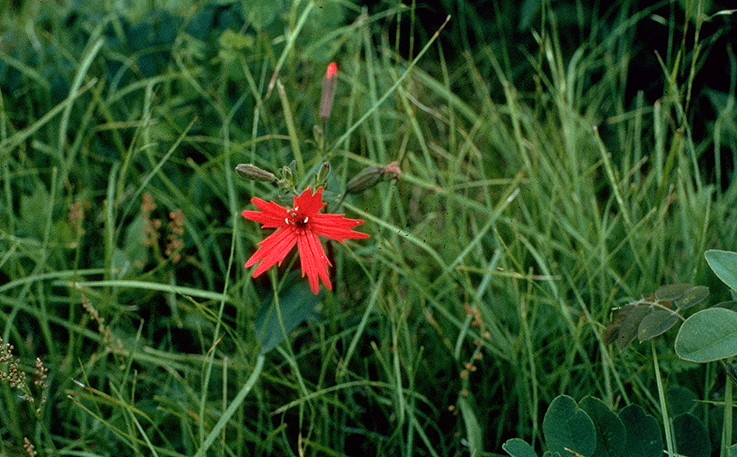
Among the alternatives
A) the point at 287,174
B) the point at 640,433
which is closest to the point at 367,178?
the point at 287,174

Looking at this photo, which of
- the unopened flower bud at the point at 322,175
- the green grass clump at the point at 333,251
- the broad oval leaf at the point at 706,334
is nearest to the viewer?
the broad oval leaf at the point at 706,334

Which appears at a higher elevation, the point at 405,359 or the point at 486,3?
the point at 486,3

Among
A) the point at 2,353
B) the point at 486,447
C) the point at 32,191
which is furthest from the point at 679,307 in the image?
the point at 32,191

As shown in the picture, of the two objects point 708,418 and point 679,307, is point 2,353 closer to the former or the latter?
point 679,307

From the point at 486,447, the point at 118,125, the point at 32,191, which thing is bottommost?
the point at 486,447

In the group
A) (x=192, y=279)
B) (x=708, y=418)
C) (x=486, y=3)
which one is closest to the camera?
(x=708, y=418)

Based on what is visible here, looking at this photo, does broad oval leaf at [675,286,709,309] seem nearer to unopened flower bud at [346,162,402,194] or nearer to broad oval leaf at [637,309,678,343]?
broad oval leaf at [637,309,678,343]

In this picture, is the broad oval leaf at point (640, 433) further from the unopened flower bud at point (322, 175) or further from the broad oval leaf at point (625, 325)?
the unopened flower bud at point (322, 175)

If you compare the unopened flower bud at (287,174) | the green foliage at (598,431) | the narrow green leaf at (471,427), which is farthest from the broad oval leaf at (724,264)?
the unopened flower bud at (287,174)
